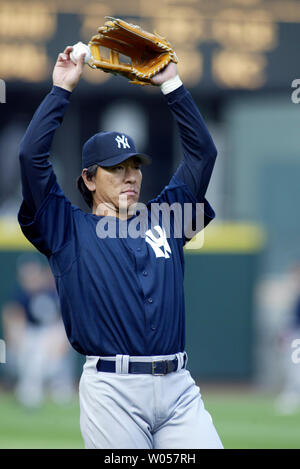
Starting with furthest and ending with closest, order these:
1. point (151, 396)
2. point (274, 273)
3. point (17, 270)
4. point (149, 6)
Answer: point (274, 273) → point (17, 270) → point (149, 6) → point (151, 396)

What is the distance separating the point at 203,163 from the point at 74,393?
7.34m

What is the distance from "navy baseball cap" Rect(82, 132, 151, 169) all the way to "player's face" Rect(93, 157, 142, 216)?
34mm

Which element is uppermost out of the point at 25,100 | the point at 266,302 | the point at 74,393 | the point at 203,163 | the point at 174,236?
the point at 25,100

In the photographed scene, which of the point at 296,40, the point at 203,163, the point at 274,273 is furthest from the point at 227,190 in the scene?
the point at 203,163

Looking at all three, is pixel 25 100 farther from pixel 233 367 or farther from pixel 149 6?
pixel 233 367

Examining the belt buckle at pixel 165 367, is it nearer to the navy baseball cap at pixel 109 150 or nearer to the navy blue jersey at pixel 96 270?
the navy blue jersey at pixel 96 270

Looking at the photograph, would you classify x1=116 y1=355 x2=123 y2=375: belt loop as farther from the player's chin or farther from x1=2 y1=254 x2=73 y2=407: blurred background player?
x1=2 y1=254 x2=73 y2=407: blurred background player

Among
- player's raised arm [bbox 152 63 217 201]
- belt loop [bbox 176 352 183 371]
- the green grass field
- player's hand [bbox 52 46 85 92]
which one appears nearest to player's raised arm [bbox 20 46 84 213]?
player's hand [bbox 52 46 85 92]

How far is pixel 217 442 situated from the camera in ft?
9.93

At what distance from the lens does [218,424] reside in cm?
789

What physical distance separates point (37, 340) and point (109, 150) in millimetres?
6657

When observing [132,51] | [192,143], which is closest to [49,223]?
[192,143]

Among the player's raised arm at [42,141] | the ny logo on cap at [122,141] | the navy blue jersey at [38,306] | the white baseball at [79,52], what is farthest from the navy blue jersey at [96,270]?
the navy blue jersey at [38,306]

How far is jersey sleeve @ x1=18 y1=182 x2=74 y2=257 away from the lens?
3.12 m
